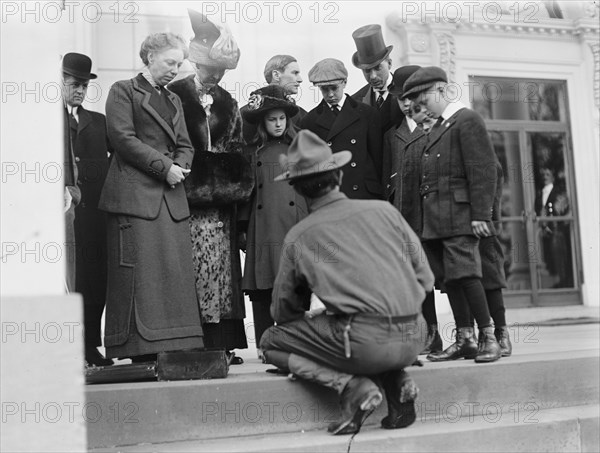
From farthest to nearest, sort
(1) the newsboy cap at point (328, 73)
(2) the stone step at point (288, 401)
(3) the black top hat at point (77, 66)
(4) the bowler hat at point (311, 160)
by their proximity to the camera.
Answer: (1) the newsboy cap at point (328, 73) → (3) the black top hat at point (77, 66) → (4) the bowler hat at point (311, 160) → (2) the stone step at point (288, 401)

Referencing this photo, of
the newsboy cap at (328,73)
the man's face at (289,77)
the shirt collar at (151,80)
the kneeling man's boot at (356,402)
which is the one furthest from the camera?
the man's face at (289,77)

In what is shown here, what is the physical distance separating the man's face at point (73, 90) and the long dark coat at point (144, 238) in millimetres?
721

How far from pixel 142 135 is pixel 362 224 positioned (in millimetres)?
1414

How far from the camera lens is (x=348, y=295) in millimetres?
3676

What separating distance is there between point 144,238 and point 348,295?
1.21 metres

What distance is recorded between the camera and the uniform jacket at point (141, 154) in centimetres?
420

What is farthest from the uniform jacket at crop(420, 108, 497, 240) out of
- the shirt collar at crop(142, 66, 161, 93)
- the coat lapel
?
the shirt collar at crop(142, 66, 161, 93)

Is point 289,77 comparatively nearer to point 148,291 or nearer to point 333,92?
point 333,92

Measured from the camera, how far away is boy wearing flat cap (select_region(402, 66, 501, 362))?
440cm

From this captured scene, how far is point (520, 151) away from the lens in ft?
32.7

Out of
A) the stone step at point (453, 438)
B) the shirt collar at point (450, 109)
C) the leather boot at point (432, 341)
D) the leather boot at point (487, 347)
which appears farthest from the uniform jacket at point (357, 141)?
the stone step at point (453, 438)

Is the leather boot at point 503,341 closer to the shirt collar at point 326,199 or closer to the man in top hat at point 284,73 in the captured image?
the shirt collar at point 326,199

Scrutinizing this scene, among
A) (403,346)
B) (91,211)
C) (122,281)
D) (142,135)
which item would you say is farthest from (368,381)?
(91,211)

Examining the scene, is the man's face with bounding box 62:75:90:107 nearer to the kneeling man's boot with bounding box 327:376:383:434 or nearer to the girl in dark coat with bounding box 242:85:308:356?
the girl in dark coat with bounding box 242:85:308:356
